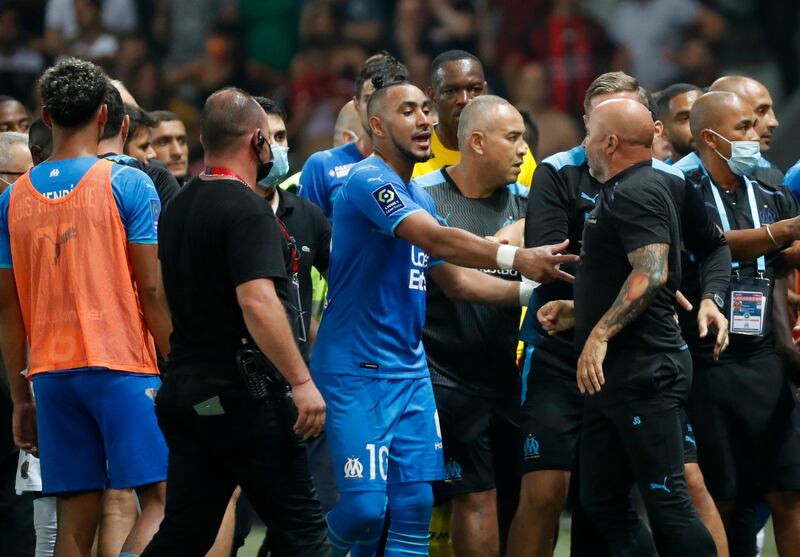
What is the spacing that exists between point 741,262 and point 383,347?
5.71 ft

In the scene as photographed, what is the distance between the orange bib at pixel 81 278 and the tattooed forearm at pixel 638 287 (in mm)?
1826

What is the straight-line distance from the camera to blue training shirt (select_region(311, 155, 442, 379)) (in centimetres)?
582

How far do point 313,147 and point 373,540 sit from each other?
6.26 metres

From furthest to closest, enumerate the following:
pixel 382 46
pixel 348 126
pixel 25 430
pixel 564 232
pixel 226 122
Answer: pixel 382 46, pixel 348 126, pixel 564 232, pixel 25 430, pixel 226 122

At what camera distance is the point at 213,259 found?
492cm

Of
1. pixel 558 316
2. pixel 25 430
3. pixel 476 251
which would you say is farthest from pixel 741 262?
pixel 25 430

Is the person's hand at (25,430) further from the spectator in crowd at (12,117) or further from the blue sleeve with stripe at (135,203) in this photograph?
the spectator in crowd at (12,117)

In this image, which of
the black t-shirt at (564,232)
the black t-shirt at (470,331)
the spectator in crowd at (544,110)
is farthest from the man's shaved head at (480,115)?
the spectator in crowd at (544,110)

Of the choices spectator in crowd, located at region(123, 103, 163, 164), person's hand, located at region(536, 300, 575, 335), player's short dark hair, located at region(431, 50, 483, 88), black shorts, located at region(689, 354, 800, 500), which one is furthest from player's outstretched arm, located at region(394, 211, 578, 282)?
spectator in crowd, located at region(123, 103, 163, 164)

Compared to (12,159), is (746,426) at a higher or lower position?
lower

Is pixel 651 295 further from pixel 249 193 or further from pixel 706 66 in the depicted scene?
pixel 706 66

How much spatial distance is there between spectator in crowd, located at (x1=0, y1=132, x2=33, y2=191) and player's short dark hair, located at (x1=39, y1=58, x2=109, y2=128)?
164cm

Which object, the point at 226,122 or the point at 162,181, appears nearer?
the point at 226,122

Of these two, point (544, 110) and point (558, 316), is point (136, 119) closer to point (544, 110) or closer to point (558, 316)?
point (558, 316)
